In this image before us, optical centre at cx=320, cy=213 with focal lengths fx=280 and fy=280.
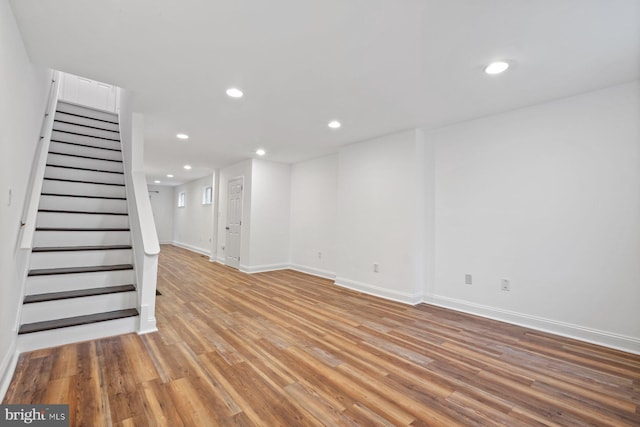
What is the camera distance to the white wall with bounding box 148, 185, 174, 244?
11023 millimetres

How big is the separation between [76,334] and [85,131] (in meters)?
3.45

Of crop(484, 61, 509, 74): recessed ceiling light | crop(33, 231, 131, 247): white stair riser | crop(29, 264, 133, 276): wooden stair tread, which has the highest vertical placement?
crop(484, 61, 509, 74): recessed ceiling light

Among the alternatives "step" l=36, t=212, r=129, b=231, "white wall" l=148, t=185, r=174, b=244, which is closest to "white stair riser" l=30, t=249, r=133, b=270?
"step" l=36, t=212, r=129, b=231

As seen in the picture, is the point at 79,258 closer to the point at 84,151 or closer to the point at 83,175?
the point at 83,175

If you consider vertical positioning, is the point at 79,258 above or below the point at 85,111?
below

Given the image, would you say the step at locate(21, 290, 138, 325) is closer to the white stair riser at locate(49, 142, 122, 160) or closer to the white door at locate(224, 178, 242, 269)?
the white stair riser at locate(49, 142, 122, 160)

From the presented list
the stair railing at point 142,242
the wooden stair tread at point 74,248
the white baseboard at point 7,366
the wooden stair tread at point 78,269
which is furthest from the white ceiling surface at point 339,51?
the white baseboard at point 7,366

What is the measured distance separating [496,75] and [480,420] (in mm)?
2682

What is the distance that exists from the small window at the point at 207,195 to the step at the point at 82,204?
500 centimetres

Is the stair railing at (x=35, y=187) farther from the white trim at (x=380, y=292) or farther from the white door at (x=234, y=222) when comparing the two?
the white trim at (x=380, y=292)

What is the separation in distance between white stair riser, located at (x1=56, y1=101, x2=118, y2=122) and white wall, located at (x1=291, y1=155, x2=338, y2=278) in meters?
3.61

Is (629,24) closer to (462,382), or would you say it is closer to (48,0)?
(462,382)

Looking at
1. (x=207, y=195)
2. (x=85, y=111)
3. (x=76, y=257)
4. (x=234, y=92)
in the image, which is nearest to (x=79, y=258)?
(x=76, y=257)

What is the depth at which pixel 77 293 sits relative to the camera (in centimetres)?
272
